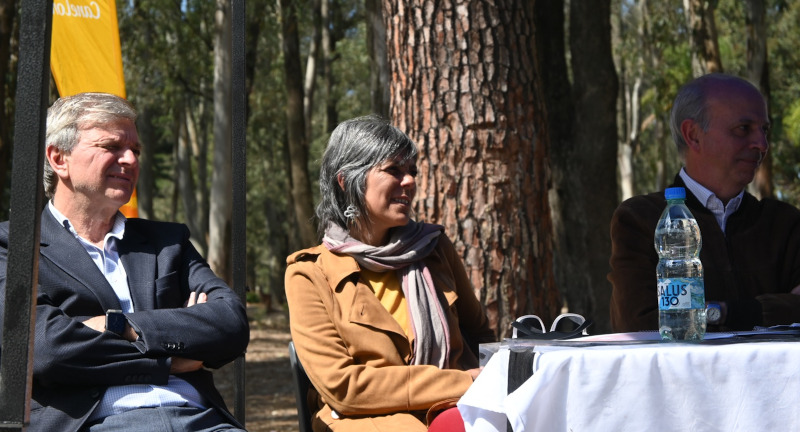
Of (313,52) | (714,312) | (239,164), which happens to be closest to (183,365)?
(239,164)

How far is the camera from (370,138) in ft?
12.9

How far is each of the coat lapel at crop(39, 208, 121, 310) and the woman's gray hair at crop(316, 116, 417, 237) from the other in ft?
2.92

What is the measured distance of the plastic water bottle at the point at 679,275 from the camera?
2.96 m

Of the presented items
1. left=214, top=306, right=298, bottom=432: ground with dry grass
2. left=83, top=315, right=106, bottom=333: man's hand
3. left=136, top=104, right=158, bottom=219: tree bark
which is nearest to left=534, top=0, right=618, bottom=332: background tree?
left=214, top=306, right=298, bottom=432: ground with dry grass

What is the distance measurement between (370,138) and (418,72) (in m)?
1.76

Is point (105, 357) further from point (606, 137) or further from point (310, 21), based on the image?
point (310, 21)

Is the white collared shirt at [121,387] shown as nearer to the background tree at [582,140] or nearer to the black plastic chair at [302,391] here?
the black plastic chair at [302,391]

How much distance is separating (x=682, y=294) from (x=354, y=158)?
55.9 inches

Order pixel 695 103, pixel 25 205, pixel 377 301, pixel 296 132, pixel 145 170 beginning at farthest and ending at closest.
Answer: pixel 145 170, pixel 296 132, pixel 695 103, pixel 377 301, pixel 25 205

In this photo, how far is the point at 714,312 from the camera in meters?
3.52

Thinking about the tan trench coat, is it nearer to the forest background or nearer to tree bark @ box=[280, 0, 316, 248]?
the forest background

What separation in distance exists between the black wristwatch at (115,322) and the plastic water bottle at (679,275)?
1640 millimetres

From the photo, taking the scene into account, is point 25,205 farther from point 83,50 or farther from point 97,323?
point 83,50

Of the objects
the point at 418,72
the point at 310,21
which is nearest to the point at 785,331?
the point at 418,72
